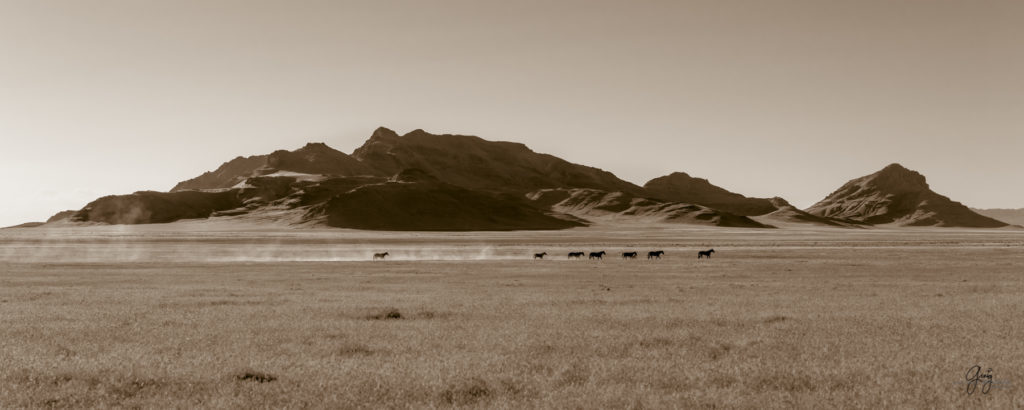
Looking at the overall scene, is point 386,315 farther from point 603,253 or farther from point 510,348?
point 603,253

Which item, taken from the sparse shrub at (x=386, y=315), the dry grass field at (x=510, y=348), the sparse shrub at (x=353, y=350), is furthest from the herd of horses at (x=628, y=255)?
the sparse shrub at (x=353, y=350)

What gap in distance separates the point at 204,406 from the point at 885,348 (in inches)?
617

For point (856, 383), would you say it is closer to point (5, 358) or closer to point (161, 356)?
point (161, 356)

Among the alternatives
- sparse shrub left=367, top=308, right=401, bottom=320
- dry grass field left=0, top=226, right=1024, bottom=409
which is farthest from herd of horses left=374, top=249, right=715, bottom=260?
sparse shrub left=367, top=308, right=401, bottom=320

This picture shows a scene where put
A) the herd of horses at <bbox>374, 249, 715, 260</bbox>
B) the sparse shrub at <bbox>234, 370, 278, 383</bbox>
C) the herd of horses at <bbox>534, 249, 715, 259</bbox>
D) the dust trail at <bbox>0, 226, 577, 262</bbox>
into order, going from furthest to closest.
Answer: the dust trail at <bbox>0, 226, 577, 262</bbox>, the herd of horses at <bbox>374, 249, 715, 260</bbox>, the herd of horses at <bbox>534, 249, 715, 259</bbox>, the sparse shrub at <bbox>234, 370, 278, 383</bbox>

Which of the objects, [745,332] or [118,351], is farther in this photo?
[745,332]

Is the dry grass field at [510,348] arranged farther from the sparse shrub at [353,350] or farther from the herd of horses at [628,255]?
the herd of horses at [628,255]

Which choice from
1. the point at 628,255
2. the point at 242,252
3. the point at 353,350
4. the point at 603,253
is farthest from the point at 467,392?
the point at 242,252

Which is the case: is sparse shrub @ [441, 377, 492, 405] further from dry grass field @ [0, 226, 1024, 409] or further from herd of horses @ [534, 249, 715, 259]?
herd of horses @ [534, 249, 715, 259]

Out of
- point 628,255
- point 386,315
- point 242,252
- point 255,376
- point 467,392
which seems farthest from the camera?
point 242,252

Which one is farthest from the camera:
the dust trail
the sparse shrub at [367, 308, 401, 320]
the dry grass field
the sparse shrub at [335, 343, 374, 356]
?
the dust trail

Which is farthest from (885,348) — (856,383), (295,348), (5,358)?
(5,358)

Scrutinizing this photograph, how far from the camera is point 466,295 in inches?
1309

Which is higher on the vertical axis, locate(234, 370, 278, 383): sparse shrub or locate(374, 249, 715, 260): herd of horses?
locate(374, 249, 715, 260): herd of horses
